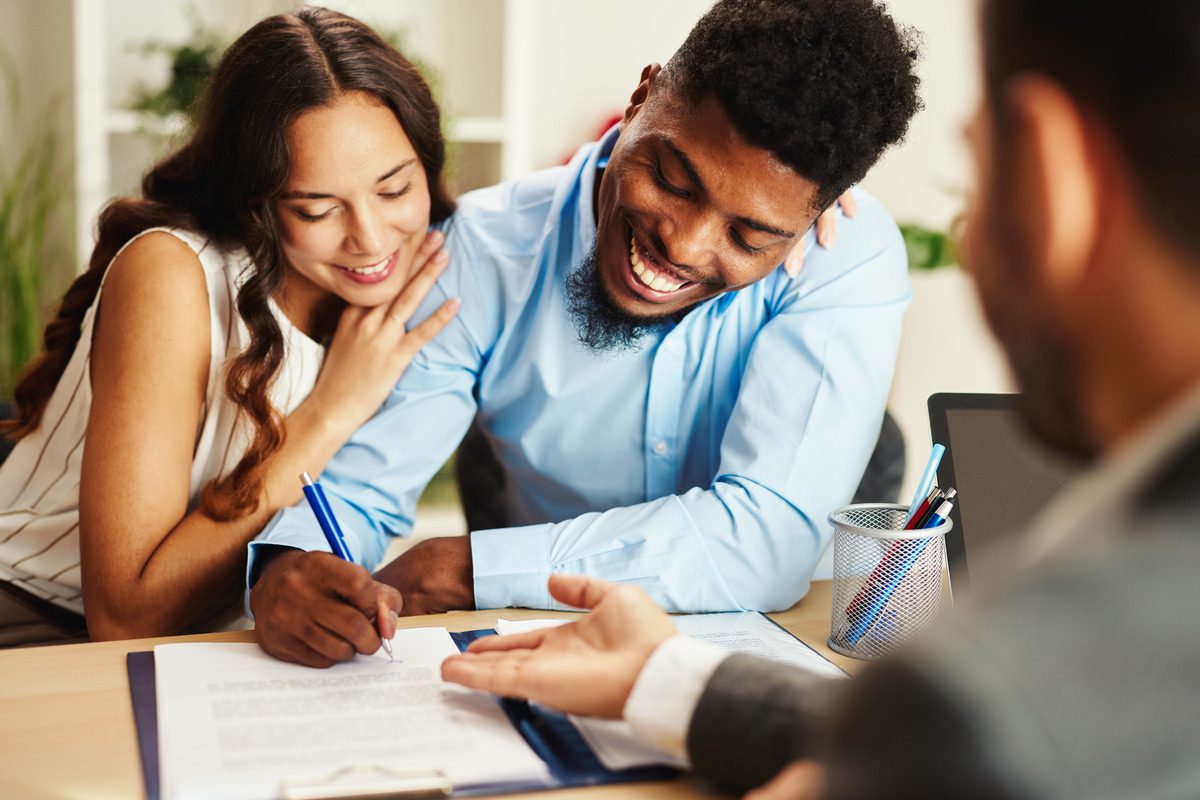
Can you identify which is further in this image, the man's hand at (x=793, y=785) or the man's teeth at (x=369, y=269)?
the man's teeth at (x=369, y=269)

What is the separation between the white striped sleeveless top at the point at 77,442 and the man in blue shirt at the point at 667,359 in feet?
0.47

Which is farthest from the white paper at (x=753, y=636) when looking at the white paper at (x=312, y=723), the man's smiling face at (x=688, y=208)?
the man's smiling face at (x=688, y=208)

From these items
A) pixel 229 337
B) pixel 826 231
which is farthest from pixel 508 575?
pixel 826 231

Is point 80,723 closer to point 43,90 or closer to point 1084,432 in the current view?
point 1084,432

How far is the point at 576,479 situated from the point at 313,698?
0.72 m

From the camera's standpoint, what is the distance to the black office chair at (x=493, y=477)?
185 cm

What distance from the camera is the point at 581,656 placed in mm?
962

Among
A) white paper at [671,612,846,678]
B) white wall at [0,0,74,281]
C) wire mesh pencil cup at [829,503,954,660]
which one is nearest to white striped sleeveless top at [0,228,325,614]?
white paper at [671,612,846,678]

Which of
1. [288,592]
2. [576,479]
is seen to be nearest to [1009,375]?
[288,592]

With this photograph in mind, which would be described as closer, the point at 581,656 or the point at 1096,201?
the point at 1096,201

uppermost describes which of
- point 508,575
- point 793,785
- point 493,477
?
point 793,785

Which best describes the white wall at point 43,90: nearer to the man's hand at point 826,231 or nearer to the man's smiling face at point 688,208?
the man's smiling face at point 688,208

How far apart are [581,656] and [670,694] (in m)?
0.10

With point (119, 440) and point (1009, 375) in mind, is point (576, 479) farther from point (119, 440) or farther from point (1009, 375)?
point (1009, 375)
